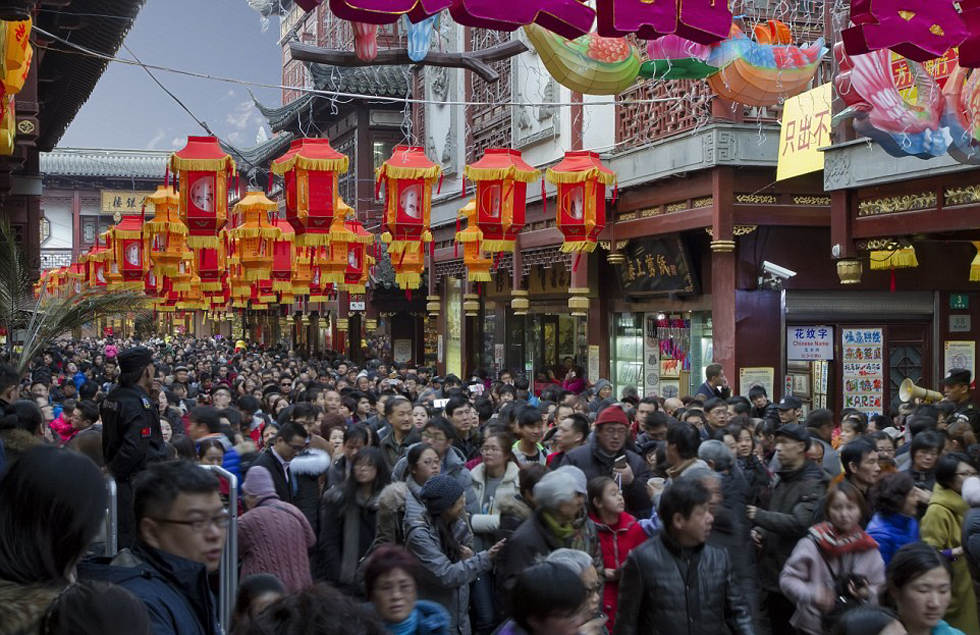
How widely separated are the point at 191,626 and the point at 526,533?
2.31m

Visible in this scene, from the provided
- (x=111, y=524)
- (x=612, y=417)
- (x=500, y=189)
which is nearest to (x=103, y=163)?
(x=500, y=189)

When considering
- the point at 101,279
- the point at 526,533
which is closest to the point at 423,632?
the point at 526,533

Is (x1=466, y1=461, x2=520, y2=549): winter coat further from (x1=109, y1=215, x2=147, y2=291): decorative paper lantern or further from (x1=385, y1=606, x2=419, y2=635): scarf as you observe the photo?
(x1=109, y1=215, x2=147, y2=291): decorative paper lantern

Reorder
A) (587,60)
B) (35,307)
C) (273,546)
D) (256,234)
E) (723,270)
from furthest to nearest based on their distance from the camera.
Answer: (256,234) < (723,270) < (35,307) < (587,60) < (273,546)

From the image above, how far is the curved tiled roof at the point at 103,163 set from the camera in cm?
6512

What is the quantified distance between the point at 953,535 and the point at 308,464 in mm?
4010

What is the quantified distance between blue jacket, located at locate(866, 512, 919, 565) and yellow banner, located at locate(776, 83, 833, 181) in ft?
27.1

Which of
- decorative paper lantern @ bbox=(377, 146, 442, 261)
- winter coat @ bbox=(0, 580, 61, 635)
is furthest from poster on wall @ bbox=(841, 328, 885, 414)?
winter coat @ bbox=(0, 580, 61, 635)

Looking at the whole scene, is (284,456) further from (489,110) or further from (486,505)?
(489,110)

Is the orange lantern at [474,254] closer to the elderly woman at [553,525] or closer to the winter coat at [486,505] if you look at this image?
the winter coat at [486,505]

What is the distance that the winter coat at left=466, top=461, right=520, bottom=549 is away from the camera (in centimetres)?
614

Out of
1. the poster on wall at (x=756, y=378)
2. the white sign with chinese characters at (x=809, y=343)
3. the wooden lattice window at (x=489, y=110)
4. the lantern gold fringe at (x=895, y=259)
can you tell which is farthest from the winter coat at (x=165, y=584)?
the wooden lattice window at (x=489, y=110)

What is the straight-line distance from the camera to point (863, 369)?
15.9 m

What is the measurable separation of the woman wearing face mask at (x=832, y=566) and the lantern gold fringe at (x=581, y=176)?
32.3ft
